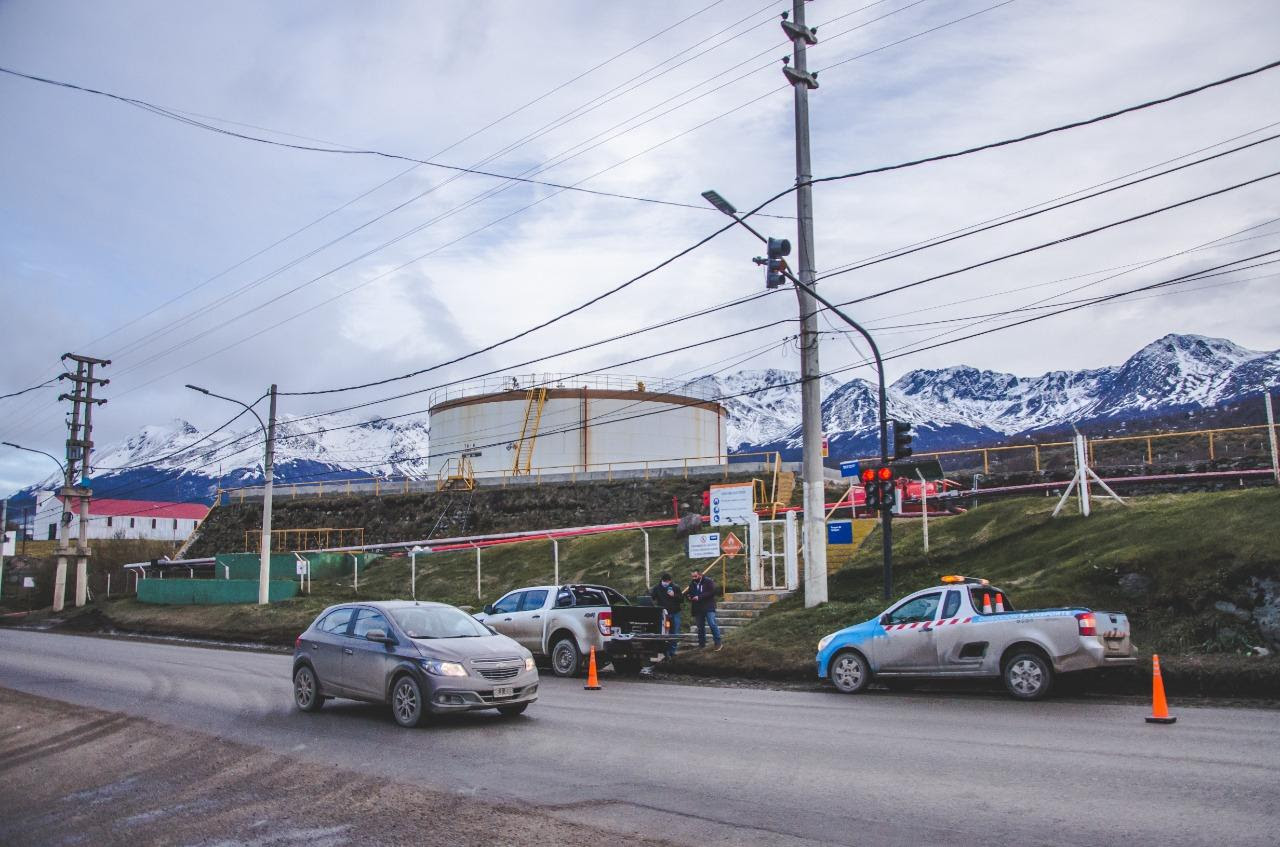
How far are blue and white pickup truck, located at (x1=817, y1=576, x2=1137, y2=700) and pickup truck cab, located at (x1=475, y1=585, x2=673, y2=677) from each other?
4.53m

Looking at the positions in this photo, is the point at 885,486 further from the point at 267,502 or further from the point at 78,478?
the point at 78,478

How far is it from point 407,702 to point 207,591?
115 ft

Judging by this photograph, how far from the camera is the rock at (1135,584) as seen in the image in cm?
1762

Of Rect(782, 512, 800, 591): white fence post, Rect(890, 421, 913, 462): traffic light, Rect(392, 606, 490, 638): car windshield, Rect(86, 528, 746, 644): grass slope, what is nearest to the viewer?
Rect(392, 606, 490, 638): car windshield

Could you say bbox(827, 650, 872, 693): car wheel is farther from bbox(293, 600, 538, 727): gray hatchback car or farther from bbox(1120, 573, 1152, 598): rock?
bbox(293, 600, 538, 727): gray hatchback car

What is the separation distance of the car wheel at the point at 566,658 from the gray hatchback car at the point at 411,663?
6.23m

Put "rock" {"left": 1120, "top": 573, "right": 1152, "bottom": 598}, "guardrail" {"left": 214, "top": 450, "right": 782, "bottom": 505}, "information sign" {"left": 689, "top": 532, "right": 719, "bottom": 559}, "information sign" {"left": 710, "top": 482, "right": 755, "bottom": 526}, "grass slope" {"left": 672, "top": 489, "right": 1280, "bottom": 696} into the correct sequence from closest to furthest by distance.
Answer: "grass slope" {"left": 672, "top": 489, "right": 1280, "bottom": 696}
"rock" {"left": 1120, "top": 573, "right": 1152, "bottom": 598}
"information sign" {"left": 689, "top": 532, "right": 719, "bottom": 559}
"information sign" {"left": 710, "top": 482, "right": 755, "bottom": 526}
"guardrail" {"left": 214, "top": 450, "right": 782, "bottom": 505}

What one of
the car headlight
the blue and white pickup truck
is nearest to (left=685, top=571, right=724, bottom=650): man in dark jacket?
the blue and white pickup truck

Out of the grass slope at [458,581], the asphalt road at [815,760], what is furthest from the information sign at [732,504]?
the asphalt road at [815,760]

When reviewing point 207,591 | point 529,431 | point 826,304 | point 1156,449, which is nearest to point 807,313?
point 826,304

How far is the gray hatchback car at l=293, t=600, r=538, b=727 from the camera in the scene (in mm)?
12227

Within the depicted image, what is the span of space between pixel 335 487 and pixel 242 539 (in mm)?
7752

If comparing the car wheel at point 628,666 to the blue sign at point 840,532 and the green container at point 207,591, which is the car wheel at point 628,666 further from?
the green container at point 207,591

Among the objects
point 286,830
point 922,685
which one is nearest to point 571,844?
point 286,830
